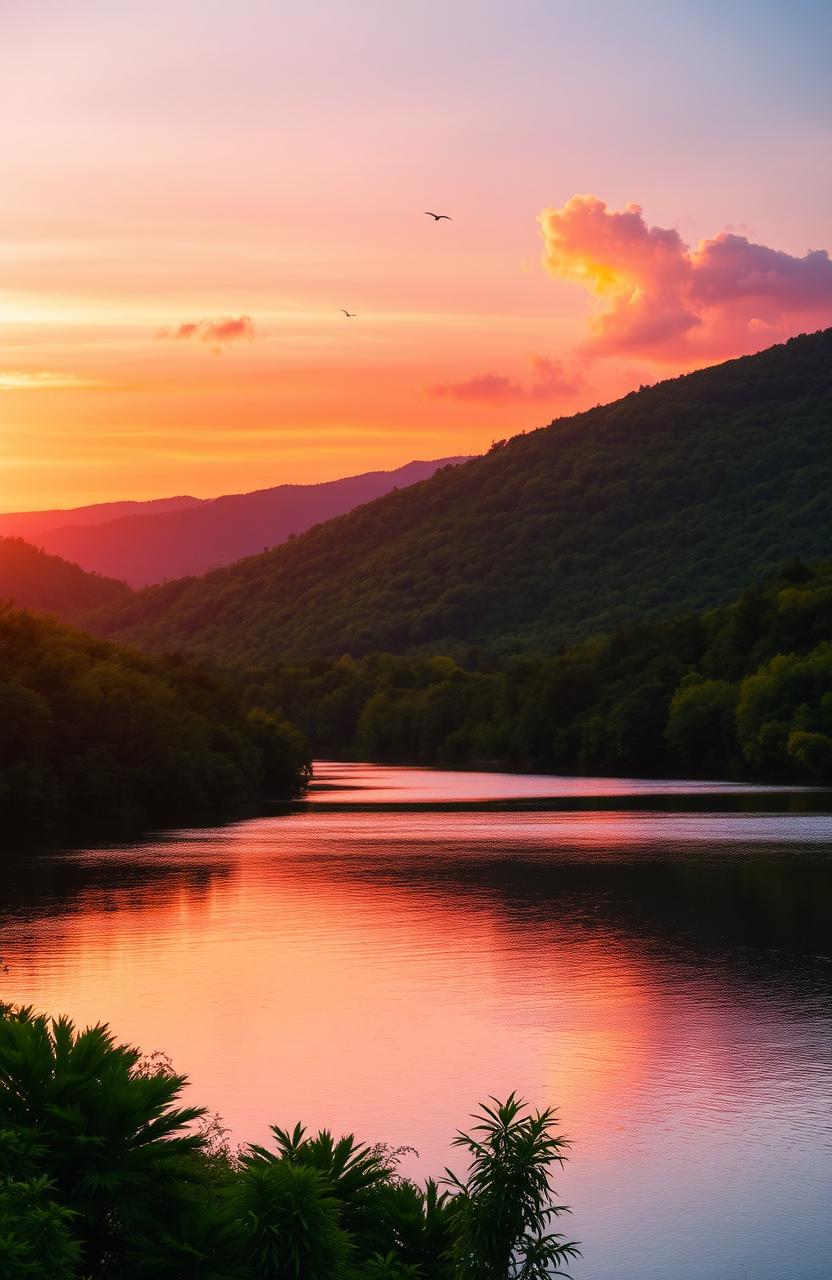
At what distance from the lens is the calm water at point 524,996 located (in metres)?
19.7

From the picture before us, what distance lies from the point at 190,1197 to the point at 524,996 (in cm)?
2021

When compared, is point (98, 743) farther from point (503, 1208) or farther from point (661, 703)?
point (503, 1208)

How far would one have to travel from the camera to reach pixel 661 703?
132 m

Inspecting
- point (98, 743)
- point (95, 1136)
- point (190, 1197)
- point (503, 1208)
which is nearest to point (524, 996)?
point (503, 1208)

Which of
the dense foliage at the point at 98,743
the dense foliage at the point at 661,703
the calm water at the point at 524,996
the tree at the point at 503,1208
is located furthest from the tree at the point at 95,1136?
the dense foliage at the point at 661,703

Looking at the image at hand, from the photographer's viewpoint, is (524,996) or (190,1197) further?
(524,996)

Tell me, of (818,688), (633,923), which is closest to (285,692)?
(818,688)

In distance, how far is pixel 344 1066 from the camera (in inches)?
1020

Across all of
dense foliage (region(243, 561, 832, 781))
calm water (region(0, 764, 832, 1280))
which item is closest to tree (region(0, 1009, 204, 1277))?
calm water (region(0, 764, 832, 1280))

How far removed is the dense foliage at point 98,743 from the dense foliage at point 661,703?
38.8 meters

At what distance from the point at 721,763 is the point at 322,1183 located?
116 meters

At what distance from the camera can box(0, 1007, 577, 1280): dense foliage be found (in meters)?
11.5

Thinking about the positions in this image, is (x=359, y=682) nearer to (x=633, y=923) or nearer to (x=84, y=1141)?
(x=633, y=923)

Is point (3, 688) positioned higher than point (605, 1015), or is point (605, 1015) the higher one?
point (3, 688)
